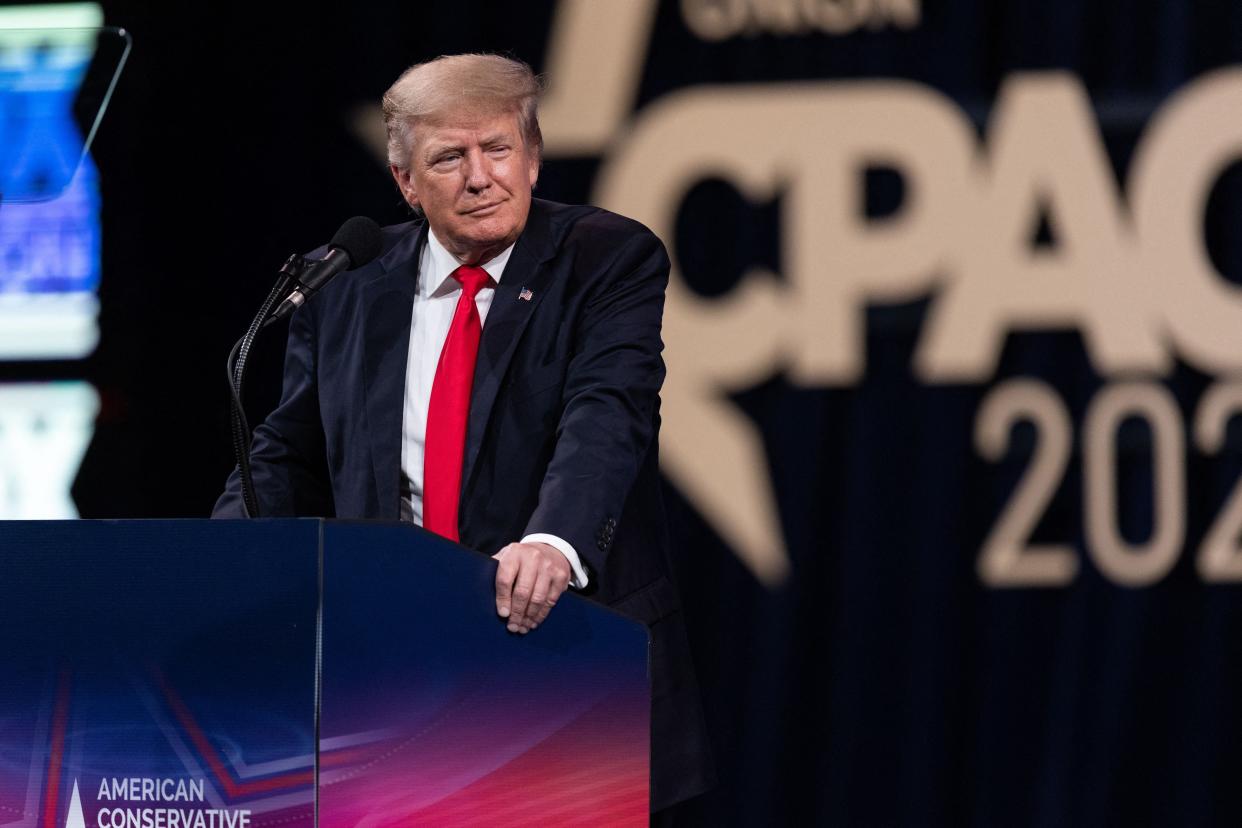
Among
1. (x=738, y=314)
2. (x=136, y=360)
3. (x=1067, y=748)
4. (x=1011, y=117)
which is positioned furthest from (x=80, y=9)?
(x=1067, y=748)

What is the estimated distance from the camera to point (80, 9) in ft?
12.4

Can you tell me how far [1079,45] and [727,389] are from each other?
1044 mm

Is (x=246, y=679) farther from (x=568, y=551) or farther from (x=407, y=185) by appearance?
(x=407, y=185)

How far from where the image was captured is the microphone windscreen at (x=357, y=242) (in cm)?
173

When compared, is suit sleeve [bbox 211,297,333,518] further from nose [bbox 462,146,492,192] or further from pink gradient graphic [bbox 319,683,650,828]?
pink gradient graphic [bbox 319,683,650,828]

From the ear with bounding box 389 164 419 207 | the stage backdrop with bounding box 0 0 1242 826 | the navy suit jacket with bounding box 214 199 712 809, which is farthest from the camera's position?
the stage backdrop with bounding box 0 0 1242 826

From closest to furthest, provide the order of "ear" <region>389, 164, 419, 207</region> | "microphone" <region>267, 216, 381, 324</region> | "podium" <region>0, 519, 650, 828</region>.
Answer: "podium" <region>0, 519, 650, 828</region> < "microphone" <region>267, 216, 381, 324</region> < "ear" <region>389, 164, 419, 207</region>

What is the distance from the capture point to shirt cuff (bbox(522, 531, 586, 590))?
5.09 ft

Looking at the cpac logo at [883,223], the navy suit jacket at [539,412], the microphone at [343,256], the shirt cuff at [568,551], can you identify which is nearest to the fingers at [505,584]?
the shirt cuff at [568,551]

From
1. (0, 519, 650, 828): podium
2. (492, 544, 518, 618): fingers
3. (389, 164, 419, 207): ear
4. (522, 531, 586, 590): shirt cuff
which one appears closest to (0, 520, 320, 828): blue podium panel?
(0, 519, 650, 828): podium

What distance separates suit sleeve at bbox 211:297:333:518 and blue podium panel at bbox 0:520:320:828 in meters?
0.66

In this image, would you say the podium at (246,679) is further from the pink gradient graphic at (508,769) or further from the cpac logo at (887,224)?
the cpac logo at (887,224)

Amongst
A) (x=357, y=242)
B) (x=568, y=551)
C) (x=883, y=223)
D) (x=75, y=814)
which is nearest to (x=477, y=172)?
(x=357, y=242)

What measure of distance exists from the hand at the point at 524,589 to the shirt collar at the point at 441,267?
0.59 m
